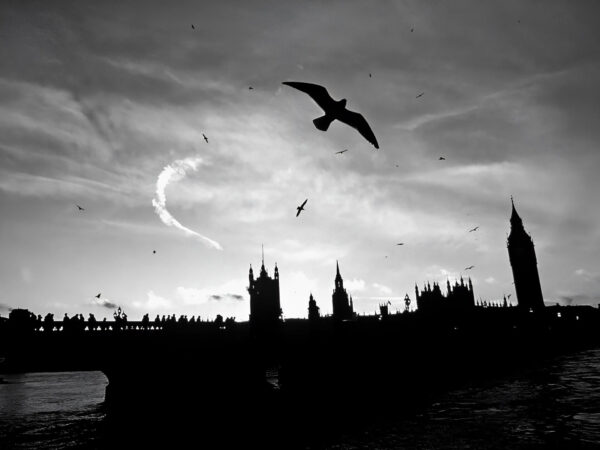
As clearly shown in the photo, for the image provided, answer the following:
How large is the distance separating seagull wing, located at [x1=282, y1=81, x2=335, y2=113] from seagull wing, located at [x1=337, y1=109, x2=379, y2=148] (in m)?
0.35

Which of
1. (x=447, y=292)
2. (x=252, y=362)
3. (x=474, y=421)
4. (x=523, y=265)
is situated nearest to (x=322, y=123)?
(x=474, y=421)

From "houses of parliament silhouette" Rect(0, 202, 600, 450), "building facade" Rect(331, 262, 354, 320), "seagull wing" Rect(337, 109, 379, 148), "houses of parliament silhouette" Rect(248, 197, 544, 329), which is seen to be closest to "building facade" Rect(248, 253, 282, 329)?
"houses of parliament silhouette" Rect(248, 197, 544, 329)

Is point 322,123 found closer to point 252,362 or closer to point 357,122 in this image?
point 357,122

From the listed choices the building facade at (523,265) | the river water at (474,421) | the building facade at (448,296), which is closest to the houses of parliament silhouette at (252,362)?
the river water at (474,421)

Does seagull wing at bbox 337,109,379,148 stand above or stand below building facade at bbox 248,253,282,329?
below

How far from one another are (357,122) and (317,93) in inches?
43.1

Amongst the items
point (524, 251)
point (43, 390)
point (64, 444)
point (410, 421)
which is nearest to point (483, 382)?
point (410, 421)

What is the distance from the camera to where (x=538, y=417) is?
19641mm

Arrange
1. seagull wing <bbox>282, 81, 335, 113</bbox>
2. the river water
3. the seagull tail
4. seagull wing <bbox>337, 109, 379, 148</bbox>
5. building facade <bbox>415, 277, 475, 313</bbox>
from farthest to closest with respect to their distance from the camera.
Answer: building facade <bbox>415, 277, 475, 313</bbox> → the river water → seagull wing <bbox>337, 109, 379, 148</bbox> → seagull wing <bbox>282, 81, 335, 113</bbox> → the seagull tail

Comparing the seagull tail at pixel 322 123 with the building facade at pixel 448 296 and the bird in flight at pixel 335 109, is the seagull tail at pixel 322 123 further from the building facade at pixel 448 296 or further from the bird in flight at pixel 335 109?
the building facade at pixel 448 296

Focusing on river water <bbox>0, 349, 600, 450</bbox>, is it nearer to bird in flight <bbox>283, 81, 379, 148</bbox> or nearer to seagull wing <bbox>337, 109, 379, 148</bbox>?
seagull wing <bbox>337, 109, 379, 148</bbox>

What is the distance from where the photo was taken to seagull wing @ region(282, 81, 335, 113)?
874 cm

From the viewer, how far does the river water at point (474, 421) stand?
55.1 feet

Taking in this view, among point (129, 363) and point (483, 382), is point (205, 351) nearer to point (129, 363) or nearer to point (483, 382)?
point (129, 363)
